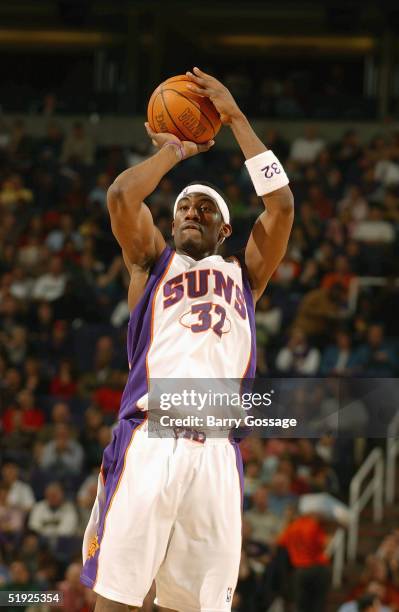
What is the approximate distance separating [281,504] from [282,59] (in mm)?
11072

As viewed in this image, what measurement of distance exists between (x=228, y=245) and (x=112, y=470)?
8815 mm

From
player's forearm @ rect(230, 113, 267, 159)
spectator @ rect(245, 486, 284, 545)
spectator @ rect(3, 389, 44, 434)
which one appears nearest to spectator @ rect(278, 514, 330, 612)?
spectator @ rect(245, 486, 284, 545)

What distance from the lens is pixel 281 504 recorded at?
10.2 meters

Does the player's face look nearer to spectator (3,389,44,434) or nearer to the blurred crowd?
the blurred crowd

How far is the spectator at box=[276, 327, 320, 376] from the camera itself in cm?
1163

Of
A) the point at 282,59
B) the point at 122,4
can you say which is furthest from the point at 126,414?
the point at 282,59

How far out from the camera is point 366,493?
36.7 ft

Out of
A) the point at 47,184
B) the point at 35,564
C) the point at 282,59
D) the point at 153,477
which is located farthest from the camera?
the point at 282,59

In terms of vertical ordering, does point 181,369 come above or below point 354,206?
below

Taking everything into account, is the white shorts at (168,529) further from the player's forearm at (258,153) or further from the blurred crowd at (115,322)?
the blurred crowd at (115,322)

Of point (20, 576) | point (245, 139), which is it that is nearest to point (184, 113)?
point (245, 139)

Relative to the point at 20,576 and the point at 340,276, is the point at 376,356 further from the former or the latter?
the point at 20,576

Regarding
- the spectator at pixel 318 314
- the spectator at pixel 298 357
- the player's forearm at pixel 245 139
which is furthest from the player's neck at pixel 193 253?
the spectator at pixel 318 314

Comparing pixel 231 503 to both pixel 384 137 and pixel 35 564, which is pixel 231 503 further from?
pixel 384 137
